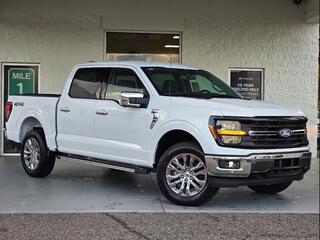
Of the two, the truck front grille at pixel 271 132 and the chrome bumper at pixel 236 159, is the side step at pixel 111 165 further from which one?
the truck front grille at pixel 271 132

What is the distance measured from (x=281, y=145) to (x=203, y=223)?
1590 mm

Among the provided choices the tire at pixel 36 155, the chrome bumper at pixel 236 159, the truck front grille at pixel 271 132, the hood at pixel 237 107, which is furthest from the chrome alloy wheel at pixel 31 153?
the truck front grille at pixel 271 132

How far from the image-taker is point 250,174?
7.03 metres

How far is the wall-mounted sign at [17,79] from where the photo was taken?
12.5 metres

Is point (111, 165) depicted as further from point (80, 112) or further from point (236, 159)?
point (236, 159)

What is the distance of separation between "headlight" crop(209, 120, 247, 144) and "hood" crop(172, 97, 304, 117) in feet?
0.40

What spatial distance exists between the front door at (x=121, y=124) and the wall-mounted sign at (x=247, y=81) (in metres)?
5.29

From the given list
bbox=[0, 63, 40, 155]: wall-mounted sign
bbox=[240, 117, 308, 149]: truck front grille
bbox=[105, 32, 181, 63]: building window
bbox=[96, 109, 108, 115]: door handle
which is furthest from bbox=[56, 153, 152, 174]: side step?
bbox=[105, 32, 181, 63]: building window

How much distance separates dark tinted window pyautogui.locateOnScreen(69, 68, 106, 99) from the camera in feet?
28.6

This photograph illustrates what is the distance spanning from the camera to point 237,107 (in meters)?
7.20

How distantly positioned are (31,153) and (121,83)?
7.71ft

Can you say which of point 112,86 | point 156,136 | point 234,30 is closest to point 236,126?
point 156,136

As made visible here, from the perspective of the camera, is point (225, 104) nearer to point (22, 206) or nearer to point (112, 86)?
point (112, 86)

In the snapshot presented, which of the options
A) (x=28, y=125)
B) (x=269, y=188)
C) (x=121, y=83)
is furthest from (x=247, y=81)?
(x=28, y=125)
